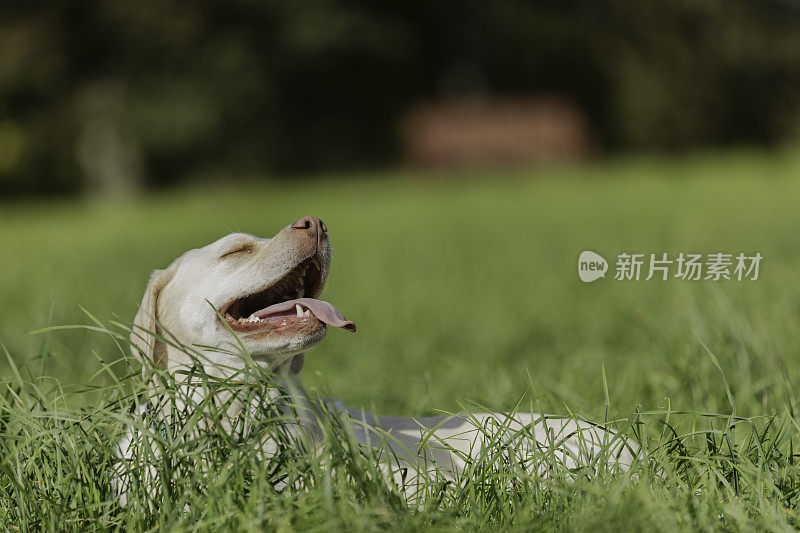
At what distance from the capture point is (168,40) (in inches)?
831

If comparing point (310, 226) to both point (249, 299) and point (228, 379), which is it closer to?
point (249, 299)

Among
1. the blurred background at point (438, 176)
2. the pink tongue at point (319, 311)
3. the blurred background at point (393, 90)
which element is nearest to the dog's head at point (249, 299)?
the pink tongue at point (319, 311)

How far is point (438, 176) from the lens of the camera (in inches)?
878

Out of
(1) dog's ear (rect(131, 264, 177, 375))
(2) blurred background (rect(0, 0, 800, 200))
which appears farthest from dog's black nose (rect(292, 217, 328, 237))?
(2) blurred background (rect(0, 0, 800, 200))

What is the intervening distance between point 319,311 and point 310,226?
0.81 feet

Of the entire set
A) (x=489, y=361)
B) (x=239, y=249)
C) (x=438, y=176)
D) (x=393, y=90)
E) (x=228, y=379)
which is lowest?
(x=489, y=361)

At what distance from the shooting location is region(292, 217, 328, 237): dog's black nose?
2.10 meters

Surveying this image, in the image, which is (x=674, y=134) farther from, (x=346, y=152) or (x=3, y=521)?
(x=3, y=521)

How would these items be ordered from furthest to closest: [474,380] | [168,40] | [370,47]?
[370,47] → [168,40] → [474,380]

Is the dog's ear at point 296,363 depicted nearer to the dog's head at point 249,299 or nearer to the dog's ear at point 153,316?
the dog's head at point 249,299

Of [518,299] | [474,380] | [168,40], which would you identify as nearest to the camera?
[474,380]

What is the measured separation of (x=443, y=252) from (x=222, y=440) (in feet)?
23.1

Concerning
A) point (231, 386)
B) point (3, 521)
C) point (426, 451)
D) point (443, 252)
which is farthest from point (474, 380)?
point (443, 252)

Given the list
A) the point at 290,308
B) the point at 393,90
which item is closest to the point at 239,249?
the point at 290,308
